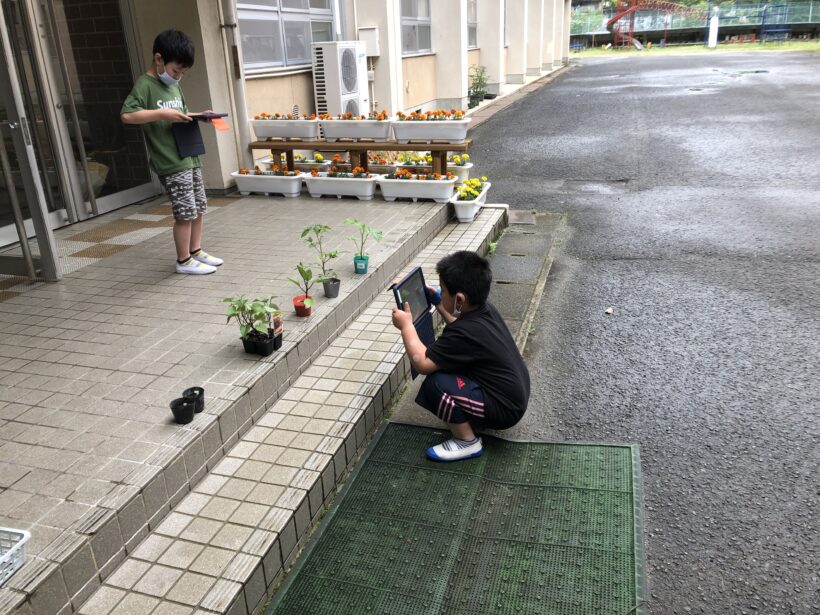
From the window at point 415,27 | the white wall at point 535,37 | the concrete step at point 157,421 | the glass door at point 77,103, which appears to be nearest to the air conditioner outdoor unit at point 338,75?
the glass door at point 77,103

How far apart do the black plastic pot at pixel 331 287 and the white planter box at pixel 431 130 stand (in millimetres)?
3164

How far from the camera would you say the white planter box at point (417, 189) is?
6.90 m

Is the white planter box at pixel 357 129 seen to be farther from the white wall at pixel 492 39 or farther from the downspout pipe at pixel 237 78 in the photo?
the white wall at pixel 492 39

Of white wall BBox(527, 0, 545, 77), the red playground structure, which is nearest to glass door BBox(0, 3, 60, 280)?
white wall BBox(527, 0, 545, 77)

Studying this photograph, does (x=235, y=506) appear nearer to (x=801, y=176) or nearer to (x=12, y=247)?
(x=12, y=247)

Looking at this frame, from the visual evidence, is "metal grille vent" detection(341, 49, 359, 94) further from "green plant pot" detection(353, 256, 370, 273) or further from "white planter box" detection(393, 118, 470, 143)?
"green plant pot" detection(353, 256, 370, 273)

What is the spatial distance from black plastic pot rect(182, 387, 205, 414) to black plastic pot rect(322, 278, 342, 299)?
4.82ft

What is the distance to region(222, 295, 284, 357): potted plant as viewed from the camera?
139 inches

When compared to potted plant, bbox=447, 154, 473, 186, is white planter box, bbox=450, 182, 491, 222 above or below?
below

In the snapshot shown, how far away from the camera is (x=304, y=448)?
314cm

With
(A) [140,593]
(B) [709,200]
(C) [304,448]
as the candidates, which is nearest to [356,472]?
(C) [304,448]

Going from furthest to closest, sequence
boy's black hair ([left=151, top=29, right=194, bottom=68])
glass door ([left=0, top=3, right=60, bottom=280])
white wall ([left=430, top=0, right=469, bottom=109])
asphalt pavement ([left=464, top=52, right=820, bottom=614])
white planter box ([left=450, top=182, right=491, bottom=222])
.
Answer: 1. white wall ([left=430, top=0, right=469, bottom=109])
2. white planter box ([left=450, top=182, right=491, bottom=222])
3. glass door ([left=0, top=3, right=60, bottom=280])
4. boy's black hair ([left=151, top=29, right=194, bottom=68])
5. asphalt pavement ([left=464, top=52, right=820, bottom=614])

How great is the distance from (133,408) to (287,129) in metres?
5.13

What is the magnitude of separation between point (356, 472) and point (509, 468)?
784 millimetres
